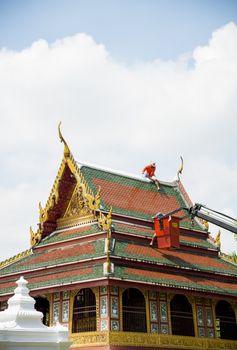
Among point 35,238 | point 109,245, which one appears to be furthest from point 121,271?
point 35,238

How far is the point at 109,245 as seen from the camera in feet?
76.7

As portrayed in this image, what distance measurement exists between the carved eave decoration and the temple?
0.16 ft

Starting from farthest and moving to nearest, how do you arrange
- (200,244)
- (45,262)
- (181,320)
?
(200,244), (45,262), (181,320)

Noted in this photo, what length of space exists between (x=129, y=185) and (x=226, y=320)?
819 cm

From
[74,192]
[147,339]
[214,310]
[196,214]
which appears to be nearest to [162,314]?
[147,339]

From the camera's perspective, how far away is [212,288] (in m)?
25.7

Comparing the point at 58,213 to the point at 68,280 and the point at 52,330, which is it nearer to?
the point at 68,280

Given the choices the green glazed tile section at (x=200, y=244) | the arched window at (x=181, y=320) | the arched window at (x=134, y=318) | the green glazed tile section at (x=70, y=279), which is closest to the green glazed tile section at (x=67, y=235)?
the green glazed tile section at (x=70, y=279)

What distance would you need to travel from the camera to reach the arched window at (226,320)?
27.5 metres

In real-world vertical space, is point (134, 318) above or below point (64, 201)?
below

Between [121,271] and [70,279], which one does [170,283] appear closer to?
[121,271]

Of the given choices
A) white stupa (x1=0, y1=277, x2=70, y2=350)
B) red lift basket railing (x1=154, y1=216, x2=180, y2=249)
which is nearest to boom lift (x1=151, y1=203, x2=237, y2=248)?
red lift basket railing (x1=154, y1=216, x2=180, y2=249)

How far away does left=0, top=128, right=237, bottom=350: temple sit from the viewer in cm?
2277

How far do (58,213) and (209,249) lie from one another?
774 cm
